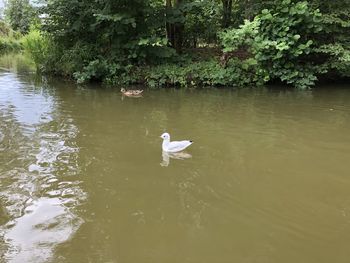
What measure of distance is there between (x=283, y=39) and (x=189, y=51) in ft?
16.2

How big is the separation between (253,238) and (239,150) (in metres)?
3.64

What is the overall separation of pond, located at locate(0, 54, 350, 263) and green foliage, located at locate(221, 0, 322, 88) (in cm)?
437

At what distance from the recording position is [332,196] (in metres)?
6.34

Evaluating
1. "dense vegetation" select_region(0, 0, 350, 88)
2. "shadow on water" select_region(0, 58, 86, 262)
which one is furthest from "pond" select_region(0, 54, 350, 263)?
"dense vegetation" select_region(0, 0, 350, 88)

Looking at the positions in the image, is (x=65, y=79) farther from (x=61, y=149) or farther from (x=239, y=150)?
(x=239, y=150)

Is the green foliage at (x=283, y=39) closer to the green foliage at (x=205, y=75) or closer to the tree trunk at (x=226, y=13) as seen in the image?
the green foliage at (x=205, y=75)

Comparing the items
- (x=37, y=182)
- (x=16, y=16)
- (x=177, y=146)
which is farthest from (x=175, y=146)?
(x=16, y=16)

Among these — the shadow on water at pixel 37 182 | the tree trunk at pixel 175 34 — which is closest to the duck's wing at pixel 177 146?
the shadow on water at pixel 37 182

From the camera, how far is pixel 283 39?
16078mm

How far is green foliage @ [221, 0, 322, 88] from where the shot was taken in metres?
15.9

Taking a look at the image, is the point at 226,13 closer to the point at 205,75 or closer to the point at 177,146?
the point at 205,75

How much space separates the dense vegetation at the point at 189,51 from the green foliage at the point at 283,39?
4 cm

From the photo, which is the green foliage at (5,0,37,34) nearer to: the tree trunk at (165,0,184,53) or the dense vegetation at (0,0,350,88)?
the dense vegetation at (0,0,350,88)

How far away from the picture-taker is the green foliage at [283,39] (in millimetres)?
15906
